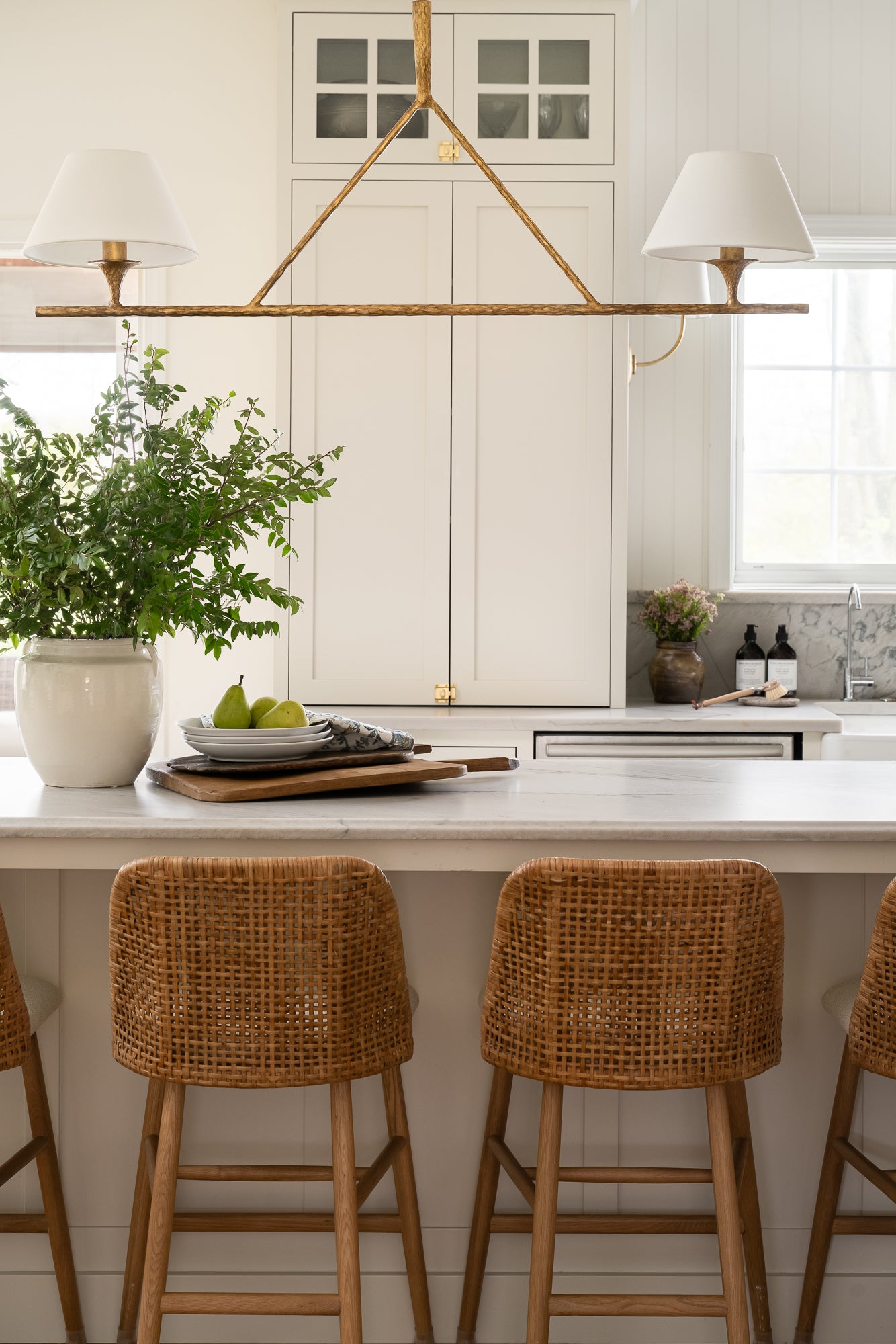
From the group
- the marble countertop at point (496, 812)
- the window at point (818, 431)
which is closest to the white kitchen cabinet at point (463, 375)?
the window at point (818, 431)

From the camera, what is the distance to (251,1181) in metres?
1.91

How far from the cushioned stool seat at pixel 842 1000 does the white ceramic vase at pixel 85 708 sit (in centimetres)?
117

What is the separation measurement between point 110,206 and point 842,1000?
1.65 meters

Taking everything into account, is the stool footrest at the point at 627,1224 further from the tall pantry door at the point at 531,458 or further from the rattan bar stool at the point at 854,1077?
the tall pantry door at the point at 531,458

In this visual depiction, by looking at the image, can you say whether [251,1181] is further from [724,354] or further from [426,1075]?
[724,354]

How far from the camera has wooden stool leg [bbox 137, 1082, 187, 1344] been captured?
155 cm

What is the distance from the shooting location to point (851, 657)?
3.98 m

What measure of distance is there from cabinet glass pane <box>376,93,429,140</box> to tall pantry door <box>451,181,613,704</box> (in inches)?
7.9

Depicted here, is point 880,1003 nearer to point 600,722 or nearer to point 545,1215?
point 545,1215

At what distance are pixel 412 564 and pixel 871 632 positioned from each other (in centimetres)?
163

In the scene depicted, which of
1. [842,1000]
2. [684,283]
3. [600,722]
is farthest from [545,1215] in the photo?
[684,283]

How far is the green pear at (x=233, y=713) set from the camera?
2016mm

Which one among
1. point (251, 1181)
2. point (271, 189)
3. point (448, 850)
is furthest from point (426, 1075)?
point (271, 189)

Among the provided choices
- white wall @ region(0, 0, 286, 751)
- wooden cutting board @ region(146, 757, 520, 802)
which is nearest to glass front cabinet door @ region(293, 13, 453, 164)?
white wall @ region(0, 0, 286, 751)
